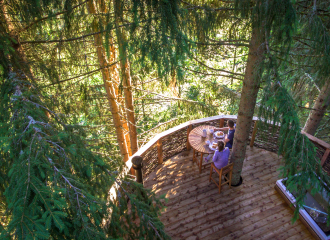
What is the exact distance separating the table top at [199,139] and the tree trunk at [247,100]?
652 mm

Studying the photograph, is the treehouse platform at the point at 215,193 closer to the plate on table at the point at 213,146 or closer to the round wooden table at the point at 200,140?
the round wooden table at the point at 200,140

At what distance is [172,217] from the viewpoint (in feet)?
13.4

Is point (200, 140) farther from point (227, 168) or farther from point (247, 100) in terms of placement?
point (247, 100)

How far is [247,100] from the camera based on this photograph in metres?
3.66

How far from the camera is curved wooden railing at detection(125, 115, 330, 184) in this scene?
4.50m

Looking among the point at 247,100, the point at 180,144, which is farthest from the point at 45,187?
the point at 180,144

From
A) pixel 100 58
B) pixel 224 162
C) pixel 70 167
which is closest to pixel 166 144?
pixel 224 162

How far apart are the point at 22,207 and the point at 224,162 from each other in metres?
3.95

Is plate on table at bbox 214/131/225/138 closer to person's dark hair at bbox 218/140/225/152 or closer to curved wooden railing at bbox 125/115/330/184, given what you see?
curved wooden railing at bbox 125/115/330/184

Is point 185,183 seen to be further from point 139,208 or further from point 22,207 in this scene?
point 22,207

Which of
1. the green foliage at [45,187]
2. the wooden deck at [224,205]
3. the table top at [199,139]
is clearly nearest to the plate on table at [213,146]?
the table top at [199,139]

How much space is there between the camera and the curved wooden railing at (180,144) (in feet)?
14.8

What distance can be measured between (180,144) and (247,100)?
2.49 meters

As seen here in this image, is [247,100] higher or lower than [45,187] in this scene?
lower
